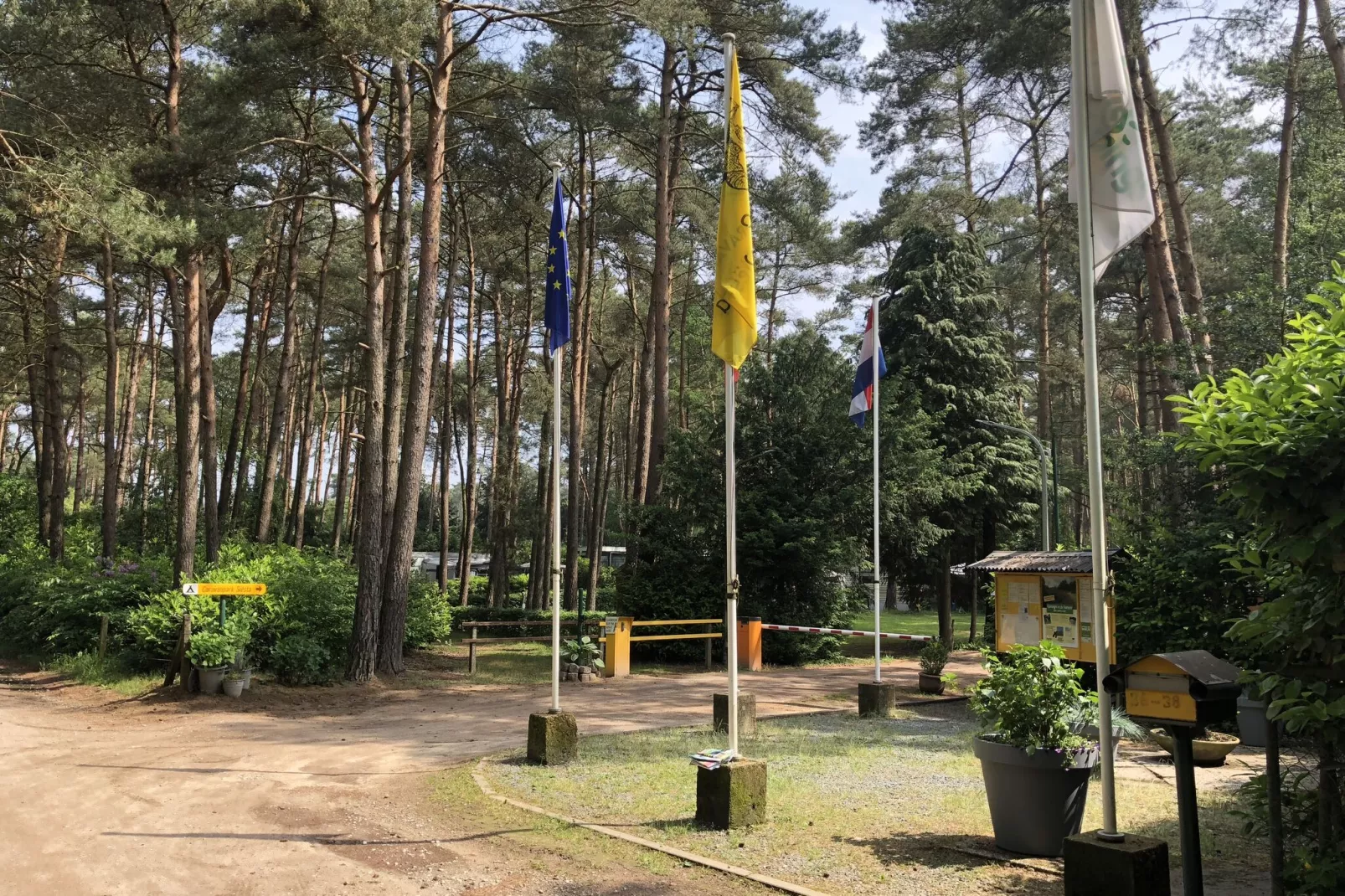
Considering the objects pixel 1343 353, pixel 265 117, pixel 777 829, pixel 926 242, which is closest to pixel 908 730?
pixel 777 829

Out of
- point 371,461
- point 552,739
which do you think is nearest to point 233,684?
point 371,461

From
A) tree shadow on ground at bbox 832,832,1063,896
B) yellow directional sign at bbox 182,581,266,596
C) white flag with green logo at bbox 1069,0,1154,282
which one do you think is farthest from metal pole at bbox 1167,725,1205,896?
yellow directional sign at bbox 182,581,266,596

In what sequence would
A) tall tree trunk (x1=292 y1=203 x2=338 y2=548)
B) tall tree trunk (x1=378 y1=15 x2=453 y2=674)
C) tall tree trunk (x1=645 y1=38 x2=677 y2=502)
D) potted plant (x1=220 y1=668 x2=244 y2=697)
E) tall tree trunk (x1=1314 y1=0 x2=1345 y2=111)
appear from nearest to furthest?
potted plant (x1=220 y1=668 x2=244 y2=697)
tall tree trunk (x1=1314 y1=0 x2=1345 y2=111)
tall tree trunk (x1=378 y1=15 x2=453 y2=674)
tall tree trunk (x1=645 y1=38 x2=677 y2=502)
tall tree trunk (x1=292 y1=203 x2=338 y2=548)

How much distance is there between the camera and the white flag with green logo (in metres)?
4.71

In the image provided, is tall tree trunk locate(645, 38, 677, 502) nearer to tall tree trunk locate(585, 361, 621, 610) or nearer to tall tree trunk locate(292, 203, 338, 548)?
tall tree trunk locate(585, 361, 621, 610)

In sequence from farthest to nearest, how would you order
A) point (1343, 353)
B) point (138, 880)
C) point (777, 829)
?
point (777, 829), point (138, 880), point (1343, 353)

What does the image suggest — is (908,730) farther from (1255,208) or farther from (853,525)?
(1255,208)

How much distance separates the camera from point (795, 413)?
21578 mm

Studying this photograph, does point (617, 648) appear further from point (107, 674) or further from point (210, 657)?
point (107, 674)

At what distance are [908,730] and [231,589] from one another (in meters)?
9.04

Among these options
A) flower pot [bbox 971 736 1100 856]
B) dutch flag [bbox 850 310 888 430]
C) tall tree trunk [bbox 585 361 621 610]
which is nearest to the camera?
flower pot [bbox 971 736 1100 856]

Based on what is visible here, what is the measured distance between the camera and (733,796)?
634 centimetres

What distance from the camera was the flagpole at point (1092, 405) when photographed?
4234 millimetres

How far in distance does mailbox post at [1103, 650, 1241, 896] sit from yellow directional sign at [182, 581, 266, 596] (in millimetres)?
11120
